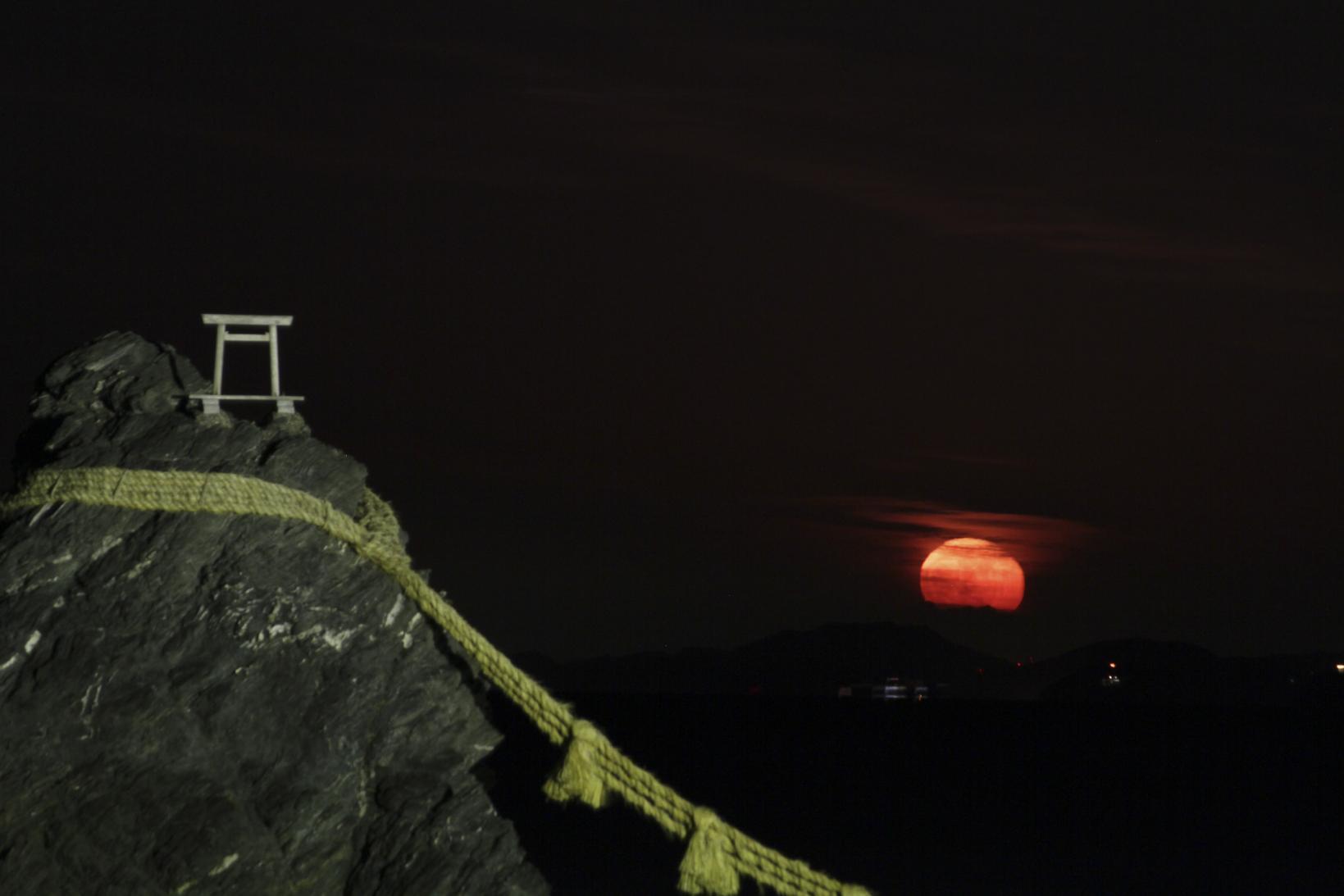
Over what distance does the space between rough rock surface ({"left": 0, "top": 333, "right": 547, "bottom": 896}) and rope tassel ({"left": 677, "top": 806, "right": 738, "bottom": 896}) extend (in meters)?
1.51

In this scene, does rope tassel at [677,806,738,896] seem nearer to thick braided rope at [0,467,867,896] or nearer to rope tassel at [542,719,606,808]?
thick braided rope at [0,467,867,896]

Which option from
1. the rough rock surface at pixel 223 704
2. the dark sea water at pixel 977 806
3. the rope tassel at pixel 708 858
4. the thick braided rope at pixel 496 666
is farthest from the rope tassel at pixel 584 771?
the dark sea water at pixel 977 806

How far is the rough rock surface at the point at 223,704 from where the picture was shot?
11.2m

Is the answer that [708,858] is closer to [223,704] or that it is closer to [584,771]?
[584,771]

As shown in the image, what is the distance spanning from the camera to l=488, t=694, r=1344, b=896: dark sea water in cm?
5009

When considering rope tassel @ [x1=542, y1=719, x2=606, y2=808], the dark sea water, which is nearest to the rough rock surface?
rope tassel @ [x1=542, y1=719, x2=606, y2=808]

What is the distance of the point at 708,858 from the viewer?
35.9 ft

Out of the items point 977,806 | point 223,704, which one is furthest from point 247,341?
point 977,806

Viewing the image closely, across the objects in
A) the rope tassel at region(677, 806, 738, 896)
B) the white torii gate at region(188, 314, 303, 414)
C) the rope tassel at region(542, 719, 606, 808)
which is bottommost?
the rope tassel at region(677, 806, 738, 896)

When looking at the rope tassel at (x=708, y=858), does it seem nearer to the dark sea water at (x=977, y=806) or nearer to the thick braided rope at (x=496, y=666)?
the thick braided rope at (x=496, y=666)

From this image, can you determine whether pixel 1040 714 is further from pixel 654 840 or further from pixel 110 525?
pixel 110 525

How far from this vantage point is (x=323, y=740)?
11.7 m

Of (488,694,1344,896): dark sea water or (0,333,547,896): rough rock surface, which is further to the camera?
(488,694,1344,896): dark sea water

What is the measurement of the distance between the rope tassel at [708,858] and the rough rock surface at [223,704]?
1.51 meters
